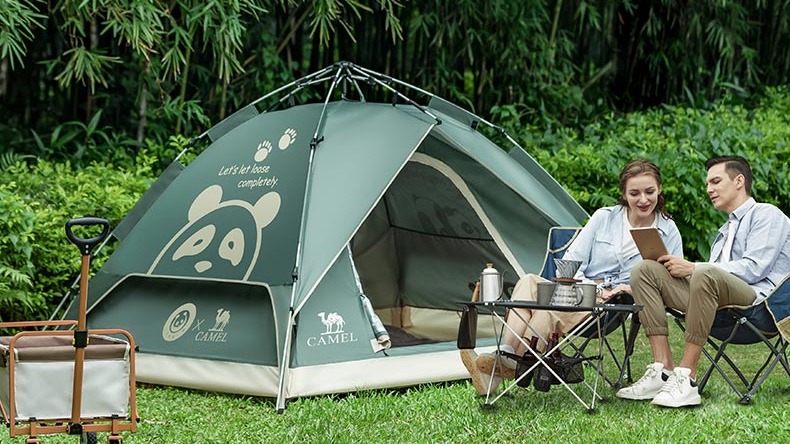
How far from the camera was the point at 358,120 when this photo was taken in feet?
16.5

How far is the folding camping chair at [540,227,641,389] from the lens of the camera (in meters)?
4.32

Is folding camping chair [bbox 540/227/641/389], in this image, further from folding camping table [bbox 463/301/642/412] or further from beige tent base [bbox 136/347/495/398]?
beige tent base [bbox 136/347/495/398]

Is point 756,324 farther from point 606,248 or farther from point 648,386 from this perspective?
point 606,248

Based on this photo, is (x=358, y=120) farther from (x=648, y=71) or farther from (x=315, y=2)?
(x=648, y=71)

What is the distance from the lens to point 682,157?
6781 mm

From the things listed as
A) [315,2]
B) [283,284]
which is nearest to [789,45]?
[315,2]

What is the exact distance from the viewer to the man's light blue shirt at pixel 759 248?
4113mm

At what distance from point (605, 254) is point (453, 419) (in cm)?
101

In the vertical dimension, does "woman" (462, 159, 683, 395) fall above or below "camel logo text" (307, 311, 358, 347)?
above

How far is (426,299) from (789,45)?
4.58 metres

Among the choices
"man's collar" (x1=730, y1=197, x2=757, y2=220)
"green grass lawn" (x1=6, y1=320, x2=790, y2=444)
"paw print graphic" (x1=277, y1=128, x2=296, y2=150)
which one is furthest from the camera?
"paw print graphic" (x1=277, y1=128, x2=296, y2=150)

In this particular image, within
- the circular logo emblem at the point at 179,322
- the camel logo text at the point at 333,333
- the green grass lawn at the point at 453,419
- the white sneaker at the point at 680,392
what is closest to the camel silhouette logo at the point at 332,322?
the camel logo text at the point at 333,333

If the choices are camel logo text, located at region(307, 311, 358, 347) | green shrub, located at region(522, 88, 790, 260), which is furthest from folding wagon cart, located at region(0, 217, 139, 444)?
green shrub, located at region(522, 88, 790, 260)

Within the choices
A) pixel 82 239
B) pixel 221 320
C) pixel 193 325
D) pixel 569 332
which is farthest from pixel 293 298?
pixel 82 239
